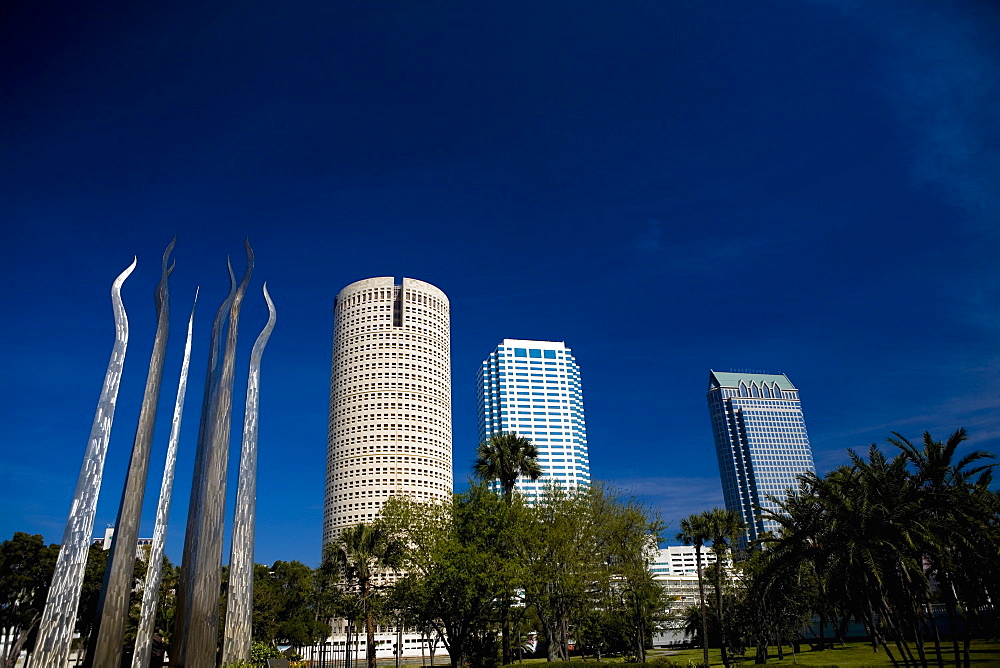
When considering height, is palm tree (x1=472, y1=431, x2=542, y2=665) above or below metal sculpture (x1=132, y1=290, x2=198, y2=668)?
above

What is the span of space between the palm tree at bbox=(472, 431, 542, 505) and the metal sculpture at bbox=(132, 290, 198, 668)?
21188mm

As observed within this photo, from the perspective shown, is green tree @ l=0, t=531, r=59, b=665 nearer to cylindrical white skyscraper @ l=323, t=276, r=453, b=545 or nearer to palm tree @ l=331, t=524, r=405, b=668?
palm tree @ l=331, t=524, r=405, b=668

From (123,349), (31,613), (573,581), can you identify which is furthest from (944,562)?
(31,613)

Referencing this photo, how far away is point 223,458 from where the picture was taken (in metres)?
28.7

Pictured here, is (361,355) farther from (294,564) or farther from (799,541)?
(799,541)

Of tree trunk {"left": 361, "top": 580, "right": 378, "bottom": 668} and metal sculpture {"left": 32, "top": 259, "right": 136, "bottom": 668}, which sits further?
tree trunk {"left": 361, "top": 580, "right": 378, "bottom": 668}

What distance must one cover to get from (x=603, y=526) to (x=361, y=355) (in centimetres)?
10310

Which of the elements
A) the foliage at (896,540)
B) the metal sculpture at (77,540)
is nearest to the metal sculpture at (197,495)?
the metal sculpture at (77,540)

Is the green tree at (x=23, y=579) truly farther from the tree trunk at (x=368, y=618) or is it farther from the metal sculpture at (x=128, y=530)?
the metal sculpture at (x=128, y=530)

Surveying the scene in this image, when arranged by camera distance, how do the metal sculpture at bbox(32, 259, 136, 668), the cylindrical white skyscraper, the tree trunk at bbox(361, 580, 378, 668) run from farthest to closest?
the cylindrical white skyscraper, the tree trunk at bbox(361, 580, 378, 668), the metal sculpture at bbox(32, 259, 136, 668)

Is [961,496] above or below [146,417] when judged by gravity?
below

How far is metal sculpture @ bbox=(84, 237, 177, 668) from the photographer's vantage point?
2438cm

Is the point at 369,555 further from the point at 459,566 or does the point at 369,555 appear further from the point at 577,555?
the point at 577,555

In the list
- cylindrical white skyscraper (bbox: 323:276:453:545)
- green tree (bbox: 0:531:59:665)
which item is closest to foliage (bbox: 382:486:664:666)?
green tree (bbox: 0:531:59:665)
